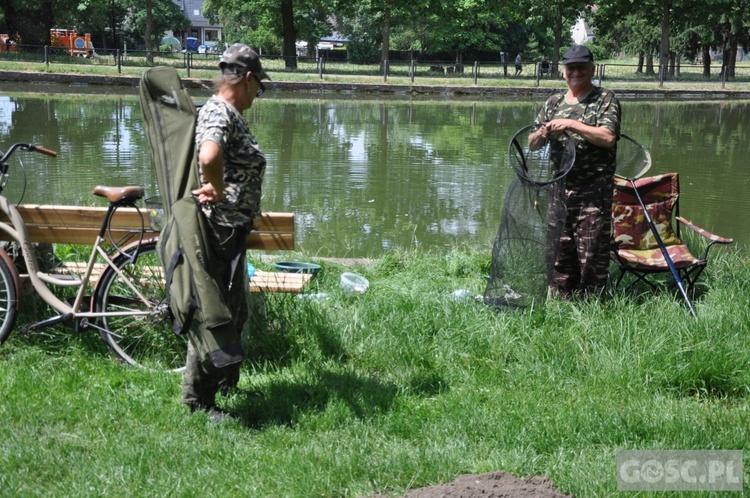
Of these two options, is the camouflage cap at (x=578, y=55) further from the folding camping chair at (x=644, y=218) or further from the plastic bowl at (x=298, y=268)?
the plastic bowl at (x=298, y=268)

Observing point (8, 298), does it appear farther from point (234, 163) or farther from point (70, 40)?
point (70, 40)

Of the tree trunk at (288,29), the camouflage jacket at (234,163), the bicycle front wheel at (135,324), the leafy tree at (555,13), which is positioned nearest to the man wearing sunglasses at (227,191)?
the camouflage jacket at (234,163)

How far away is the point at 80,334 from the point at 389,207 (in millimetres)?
6077

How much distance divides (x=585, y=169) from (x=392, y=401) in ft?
6.72

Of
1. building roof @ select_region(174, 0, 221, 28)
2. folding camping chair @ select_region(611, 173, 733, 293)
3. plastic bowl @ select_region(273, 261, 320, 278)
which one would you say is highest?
building roof @ select_region(174, 0, 221, 28)

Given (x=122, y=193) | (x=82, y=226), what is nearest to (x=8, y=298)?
(x=82, y=226)

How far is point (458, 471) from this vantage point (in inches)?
131

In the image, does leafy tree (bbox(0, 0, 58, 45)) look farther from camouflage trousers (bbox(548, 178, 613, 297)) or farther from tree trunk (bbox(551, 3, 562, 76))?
camouflage trousers (bbox(548, 178, 613, 297))

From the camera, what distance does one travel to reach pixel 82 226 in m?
4.83

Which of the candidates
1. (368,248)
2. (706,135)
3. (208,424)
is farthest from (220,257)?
(706,135)

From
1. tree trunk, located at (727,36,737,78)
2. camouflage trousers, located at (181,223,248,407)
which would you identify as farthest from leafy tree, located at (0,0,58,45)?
camouflage trousers, located at (181,223,248,407)

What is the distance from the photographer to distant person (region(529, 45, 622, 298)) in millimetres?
4957

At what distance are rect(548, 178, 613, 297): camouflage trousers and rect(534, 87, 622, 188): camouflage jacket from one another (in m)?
0.06

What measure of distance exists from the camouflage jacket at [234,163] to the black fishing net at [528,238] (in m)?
1.93
